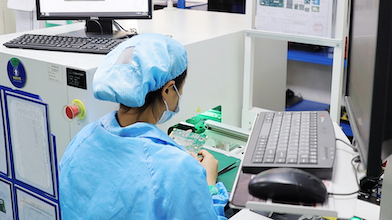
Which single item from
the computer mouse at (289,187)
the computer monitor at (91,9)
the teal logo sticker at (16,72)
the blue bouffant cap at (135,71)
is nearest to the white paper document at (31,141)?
the teal logo sticker at (16,72)

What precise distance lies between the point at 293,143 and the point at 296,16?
894 millimetres

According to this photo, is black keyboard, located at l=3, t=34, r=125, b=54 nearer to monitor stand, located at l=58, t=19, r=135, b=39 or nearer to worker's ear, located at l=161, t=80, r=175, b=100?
monitor stand, located at l=58, t=19, r=135, b=39

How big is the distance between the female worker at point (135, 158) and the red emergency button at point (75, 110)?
248mm

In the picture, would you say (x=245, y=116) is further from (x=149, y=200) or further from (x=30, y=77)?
(x=149, y=200)

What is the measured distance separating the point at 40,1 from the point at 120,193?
3.28ft

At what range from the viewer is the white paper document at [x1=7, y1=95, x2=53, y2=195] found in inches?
60.4

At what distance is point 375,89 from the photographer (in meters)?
0.68

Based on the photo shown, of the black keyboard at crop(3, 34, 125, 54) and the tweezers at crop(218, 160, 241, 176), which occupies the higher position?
the black keyboard at crop(3, 34, 125, 54)

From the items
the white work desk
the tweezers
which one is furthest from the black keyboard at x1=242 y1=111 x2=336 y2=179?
the tweezers

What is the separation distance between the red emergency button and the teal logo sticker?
0.78 feet

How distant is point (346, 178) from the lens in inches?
32.2

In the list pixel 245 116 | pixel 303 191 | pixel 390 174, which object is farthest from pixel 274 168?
pixel 245 116

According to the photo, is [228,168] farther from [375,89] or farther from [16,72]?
[375,89]

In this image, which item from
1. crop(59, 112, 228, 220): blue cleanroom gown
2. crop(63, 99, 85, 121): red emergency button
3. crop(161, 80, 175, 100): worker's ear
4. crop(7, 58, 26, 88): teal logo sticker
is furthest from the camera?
crop(7, 58, 26, 88): teal logo sticker
